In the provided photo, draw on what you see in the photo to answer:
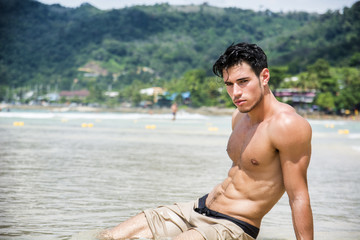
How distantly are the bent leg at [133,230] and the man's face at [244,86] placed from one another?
1.23 m

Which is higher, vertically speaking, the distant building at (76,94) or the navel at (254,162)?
the navel at (254,162)

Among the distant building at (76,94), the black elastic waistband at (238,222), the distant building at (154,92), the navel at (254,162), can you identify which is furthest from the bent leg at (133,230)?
the distant building at (76,94)

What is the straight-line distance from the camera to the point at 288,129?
9.33ft

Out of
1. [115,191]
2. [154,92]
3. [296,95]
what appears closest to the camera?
[115,191]

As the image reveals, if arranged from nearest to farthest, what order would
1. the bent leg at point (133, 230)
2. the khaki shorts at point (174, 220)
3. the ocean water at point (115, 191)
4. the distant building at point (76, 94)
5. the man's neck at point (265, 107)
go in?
1. the man's neck at point (265, 107)
2. the khaki shorts at point (174, 220)
3. the bent leg at point (133, 230)
4. the ocean water at point (115, 191)
5. the distant building at point (76, 94)

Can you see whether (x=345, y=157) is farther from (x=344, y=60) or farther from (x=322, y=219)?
(x=344, y=60)

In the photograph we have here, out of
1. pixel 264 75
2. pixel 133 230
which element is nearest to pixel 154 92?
pixel 133 230

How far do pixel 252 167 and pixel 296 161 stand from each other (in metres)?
0.38

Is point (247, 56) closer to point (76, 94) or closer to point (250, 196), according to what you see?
point (250, 196)

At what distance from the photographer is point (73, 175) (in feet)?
26.7

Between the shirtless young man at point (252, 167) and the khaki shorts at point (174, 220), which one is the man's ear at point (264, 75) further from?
the khaki shorts at point (174, 220)

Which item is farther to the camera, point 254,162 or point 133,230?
point 133,230

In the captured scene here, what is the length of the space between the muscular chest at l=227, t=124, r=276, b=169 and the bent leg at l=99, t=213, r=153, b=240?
0.85 metres

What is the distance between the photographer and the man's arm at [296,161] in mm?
2816
